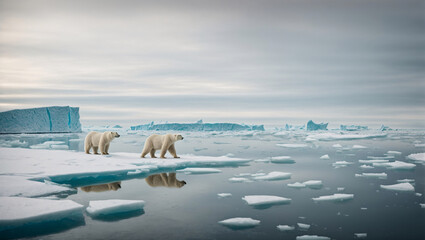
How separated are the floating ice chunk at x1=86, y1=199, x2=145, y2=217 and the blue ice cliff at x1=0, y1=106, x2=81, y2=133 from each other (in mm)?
45154

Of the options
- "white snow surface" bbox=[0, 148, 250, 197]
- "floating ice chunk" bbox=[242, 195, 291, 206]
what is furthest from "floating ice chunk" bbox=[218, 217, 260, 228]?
"white snow surface" bbox=[0, 148, 250, 197]

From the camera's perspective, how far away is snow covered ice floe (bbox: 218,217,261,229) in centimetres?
489

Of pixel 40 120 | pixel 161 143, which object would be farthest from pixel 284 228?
pixel 40 120

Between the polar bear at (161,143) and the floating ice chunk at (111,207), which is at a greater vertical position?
the polar bear at (161,143)

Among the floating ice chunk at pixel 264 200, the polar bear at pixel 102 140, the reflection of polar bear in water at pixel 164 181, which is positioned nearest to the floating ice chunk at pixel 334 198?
the floating ice chunk at pixel 264 200

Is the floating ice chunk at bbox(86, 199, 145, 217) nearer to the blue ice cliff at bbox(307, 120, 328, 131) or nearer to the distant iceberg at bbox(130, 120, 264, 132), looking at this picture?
the distant iceberg at bbox(130, 120, 264, 132)

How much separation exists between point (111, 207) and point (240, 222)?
2190 mm

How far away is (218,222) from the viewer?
512 cm

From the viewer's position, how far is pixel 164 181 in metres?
8.89

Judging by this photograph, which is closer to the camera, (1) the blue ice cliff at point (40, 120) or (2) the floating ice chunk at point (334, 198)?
(2) the floating ice chunk at point (334, 198)

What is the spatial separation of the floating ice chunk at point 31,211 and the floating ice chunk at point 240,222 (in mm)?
2349

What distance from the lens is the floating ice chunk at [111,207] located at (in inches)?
213

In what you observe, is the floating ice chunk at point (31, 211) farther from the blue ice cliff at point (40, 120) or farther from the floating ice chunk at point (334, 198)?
the blue ice cliff at point (40, 120)

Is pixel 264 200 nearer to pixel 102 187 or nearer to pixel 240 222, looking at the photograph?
pixel 240 222
